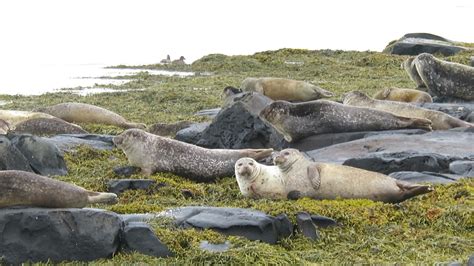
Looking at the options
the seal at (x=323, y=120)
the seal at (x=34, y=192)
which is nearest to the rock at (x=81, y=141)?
the seal at (x=323, y=120)

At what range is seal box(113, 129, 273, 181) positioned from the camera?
9961mm

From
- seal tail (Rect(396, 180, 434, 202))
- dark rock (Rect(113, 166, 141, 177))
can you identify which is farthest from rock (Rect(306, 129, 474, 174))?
dark rock (Rect(113, 166, 141, 177))

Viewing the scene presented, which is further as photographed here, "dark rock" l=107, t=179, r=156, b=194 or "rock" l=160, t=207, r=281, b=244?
"dark rock" l=107, t=179, r=156, b=194

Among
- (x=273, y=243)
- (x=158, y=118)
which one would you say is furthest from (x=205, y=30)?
(x=273, y=243)

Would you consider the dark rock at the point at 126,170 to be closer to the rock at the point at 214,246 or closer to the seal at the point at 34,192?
the seal at the point at 34,192

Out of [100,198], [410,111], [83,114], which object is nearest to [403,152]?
[410,111]

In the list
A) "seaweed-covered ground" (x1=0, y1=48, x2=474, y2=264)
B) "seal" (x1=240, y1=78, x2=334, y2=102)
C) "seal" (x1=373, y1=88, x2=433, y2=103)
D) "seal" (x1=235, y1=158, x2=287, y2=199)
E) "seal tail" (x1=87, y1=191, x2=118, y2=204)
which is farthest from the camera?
"seal" (x1=240, y1=78, x2=334, y2=102)

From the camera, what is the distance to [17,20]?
248ft

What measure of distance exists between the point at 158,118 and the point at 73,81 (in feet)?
37.7

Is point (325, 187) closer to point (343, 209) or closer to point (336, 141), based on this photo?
point (343, 209)

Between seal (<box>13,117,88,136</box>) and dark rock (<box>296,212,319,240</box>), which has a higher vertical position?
dark rock (<box>296,212,319,240</box>)

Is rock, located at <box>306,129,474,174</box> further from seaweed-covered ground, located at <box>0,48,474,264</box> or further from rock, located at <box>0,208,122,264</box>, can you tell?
rock, located at <box>0,208,122,264</box>

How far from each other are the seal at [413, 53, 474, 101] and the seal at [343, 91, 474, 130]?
210cm

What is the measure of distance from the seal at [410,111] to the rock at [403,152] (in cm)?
56
